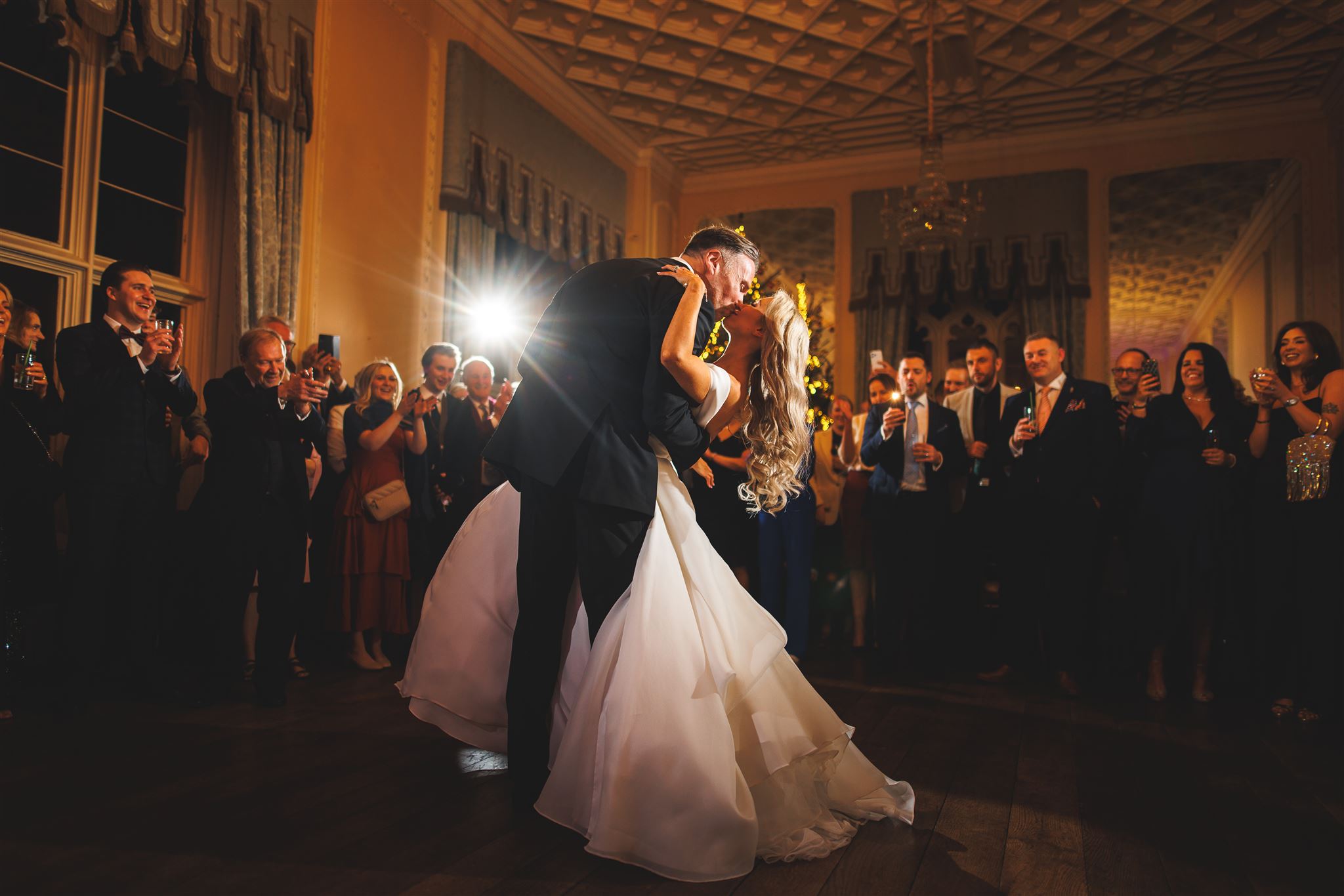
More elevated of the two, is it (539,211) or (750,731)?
(539,211)

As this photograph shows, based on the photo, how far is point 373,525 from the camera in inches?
164

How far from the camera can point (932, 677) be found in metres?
4.36

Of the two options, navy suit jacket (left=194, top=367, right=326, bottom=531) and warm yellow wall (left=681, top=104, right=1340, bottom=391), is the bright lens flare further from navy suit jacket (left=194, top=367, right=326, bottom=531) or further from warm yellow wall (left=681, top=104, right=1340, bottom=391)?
navy suit jacket (left=194, top=367, right=326, bottom=531)

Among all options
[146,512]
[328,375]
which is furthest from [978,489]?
[146,512]

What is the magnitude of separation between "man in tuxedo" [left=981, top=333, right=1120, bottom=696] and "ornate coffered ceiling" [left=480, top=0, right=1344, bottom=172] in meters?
4.15

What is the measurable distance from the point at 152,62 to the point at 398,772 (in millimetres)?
4118

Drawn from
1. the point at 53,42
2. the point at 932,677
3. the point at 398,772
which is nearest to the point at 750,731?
the point at 398,772

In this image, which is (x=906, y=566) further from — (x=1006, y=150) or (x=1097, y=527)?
(x=1006, y=150)

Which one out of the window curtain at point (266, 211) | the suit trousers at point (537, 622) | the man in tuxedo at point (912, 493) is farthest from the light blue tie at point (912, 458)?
the window curtain at point (266, 211)

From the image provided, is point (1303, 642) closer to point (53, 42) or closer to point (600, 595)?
point (600, 595)

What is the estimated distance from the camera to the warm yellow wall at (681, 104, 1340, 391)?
7.83 m

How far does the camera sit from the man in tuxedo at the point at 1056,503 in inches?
164

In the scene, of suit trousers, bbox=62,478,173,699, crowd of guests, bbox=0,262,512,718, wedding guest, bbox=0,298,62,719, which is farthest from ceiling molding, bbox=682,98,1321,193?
wedding guest, bbox=0,298,62,719

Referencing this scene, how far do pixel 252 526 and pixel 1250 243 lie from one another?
353 inches
